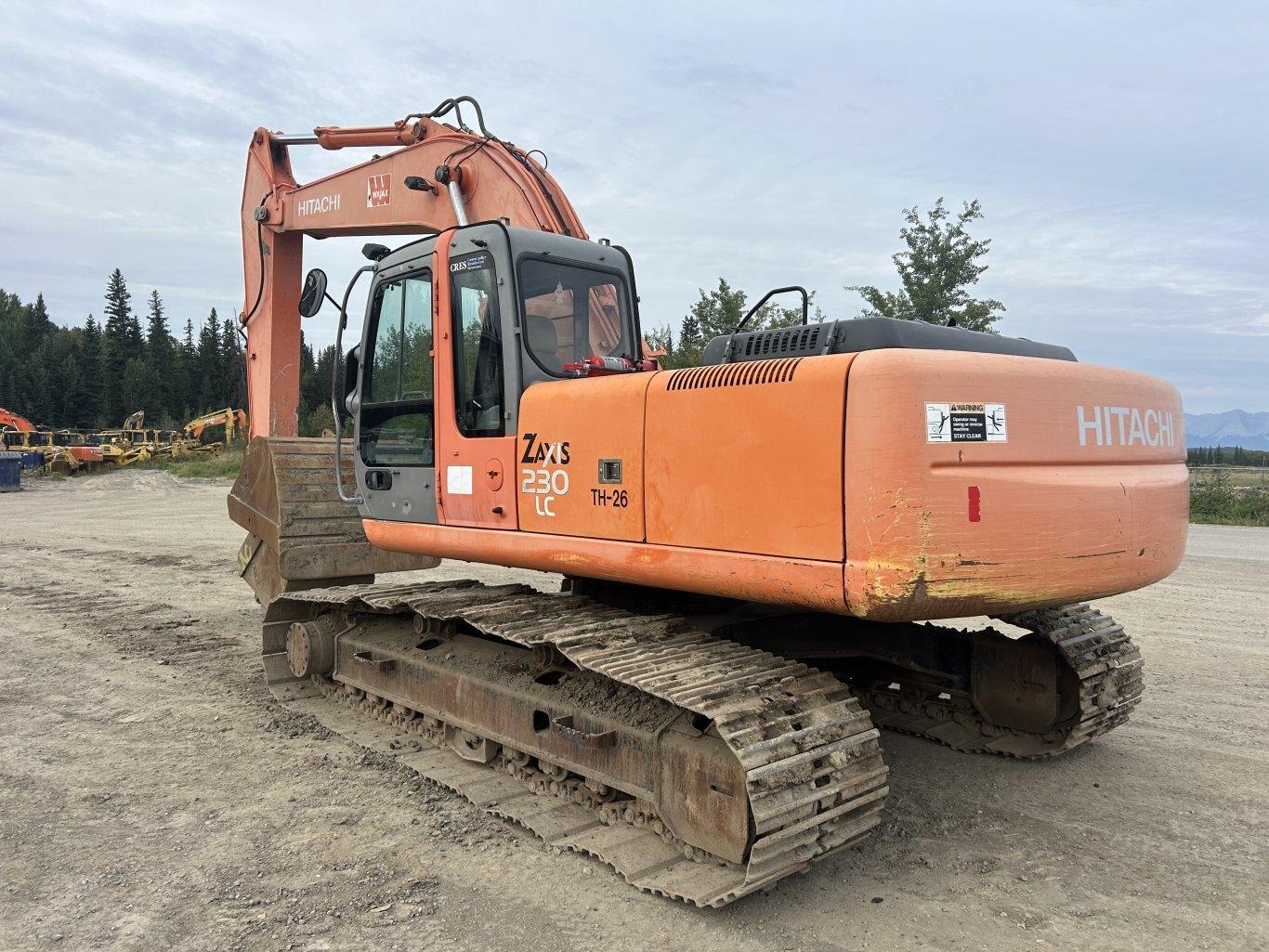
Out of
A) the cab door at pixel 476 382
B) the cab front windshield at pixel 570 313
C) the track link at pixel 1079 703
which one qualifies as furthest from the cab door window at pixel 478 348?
the track link at pixel 1079 703

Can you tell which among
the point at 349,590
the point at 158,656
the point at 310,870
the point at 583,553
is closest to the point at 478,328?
A: the point at 583,553

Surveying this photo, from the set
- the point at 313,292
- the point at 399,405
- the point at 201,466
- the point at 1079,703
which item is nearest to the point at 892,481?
the point at 1079,703

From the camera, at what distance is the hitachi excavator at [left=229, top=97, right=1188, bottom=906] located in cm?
322

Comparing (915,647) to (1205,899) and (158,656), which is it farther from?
(158,656)

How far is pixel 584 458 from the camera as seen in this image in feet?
13.7

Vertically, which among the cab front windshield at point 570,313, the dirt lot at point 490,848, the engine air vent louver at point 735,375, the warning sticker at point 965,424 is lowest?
the dirt lot at point 490,848

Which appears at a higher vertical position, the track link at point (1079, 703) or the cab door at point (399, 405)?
the cab door at point (399, 405)

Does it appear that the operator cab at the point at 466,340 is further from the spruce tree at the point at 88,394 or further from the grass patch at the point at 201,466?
the spruce tree at the point at 88,394

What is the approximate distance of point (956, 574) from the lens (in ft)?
10.2

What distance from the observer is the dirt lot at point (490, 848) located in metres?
3.33

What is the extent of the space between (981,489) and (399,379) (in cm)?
334

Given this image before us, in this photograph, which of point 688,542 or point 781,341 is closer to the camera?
point 688,542

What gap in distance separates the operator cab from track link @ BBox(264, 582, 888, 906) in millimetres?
899

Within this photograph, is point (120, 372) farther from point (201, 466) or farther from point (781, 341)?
point (781, 341)
